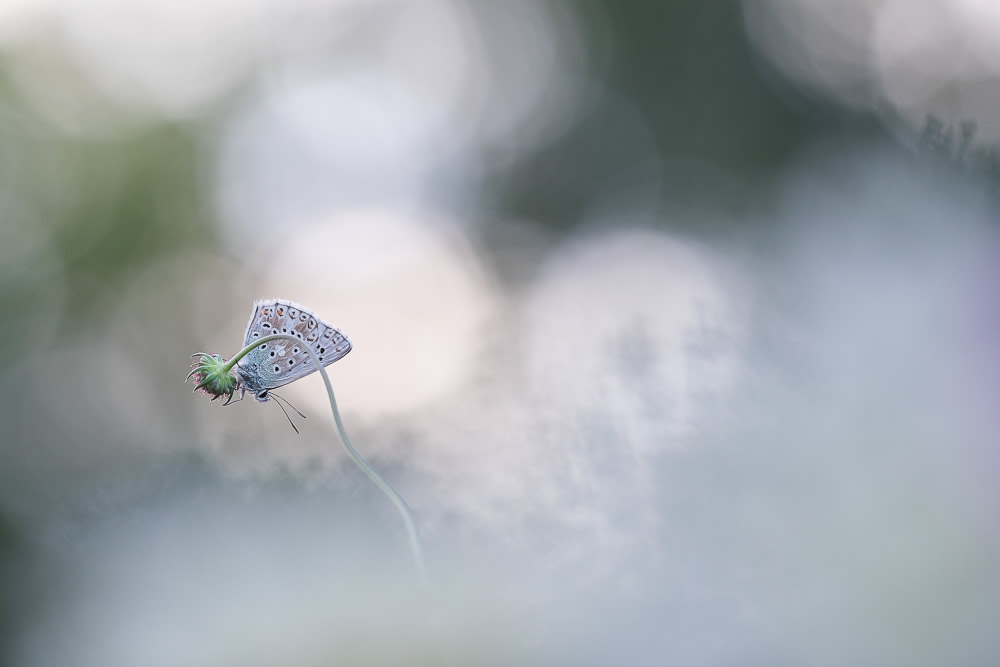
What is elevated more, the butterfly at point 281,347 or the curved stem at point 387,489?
the butterfly at point 281,347

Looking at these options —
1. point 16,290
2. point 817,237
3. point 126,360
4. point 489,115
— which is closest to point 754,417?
point 817,237

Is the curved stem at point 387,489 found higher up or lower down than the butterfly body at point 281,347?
lower down

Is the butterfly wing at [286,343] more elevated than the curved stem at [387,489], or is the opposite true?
the butterfly wing at [286,343]

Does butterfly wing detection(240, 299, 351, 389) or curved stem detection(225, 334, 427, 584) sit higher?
butterfly wing detection(240, 299, 351, 389)

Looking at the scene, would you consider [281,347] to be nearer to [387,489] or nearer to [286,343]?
[286,343]

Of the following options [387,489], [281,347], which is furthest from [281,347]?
[387,489]

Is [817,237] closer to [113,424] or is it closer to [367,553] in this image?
[367,553]
